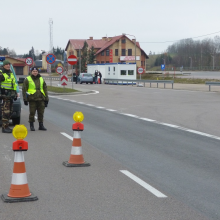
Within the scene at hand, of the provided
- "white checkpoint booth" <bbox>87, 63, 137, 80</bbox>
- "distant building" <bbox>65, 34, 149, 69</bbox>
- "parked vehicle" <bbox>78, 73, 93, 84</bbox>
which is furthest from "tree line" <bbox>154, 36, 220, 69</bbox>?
"parked vehicle" <bbox>78, 73, 93, 84</bbox>

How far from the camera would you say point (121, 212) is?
5414 mm

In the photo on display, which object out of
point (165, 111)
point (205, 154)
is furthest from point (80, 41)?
point (205, 154)

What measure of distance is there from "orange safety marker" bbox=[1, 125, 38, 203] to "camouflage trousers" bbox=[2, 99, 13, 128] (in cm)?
691

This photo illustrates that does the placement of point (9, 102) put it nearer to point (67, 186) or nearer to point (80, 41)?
point (67, 186)

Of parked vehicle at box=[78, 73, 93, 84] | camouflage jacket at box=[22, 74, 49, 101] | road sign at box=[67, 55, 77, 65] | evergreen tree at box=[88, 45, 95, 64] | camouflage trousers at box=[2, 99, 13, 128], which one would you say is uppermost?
evergreen tree at box=[88, 45, 95, 64]

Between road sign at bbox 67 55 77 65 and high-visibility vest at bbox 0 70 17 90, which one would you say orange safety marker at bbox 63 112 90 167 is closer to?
high-visibility vest at bbox 0 70 17 90

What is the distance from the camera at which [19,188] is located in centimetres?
587

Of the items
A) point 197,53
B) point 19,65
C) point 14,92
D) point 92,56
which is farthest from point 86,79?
point 197,53

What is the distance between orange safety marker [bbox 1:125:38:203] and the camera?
583 centimetres

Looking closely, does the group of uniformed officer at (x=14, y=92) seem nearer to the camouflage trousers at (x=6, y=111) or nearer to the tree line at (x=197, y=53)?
the camouflage trousers at (x=6, y=111)

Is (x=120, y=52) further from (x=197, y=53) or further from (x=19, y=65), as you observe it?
(x=197, y=53)

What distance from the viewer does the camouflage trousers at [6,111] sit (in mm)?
12719

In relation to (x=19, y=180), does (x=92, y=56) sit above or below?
above

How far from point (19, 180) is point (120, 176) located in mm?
1985
